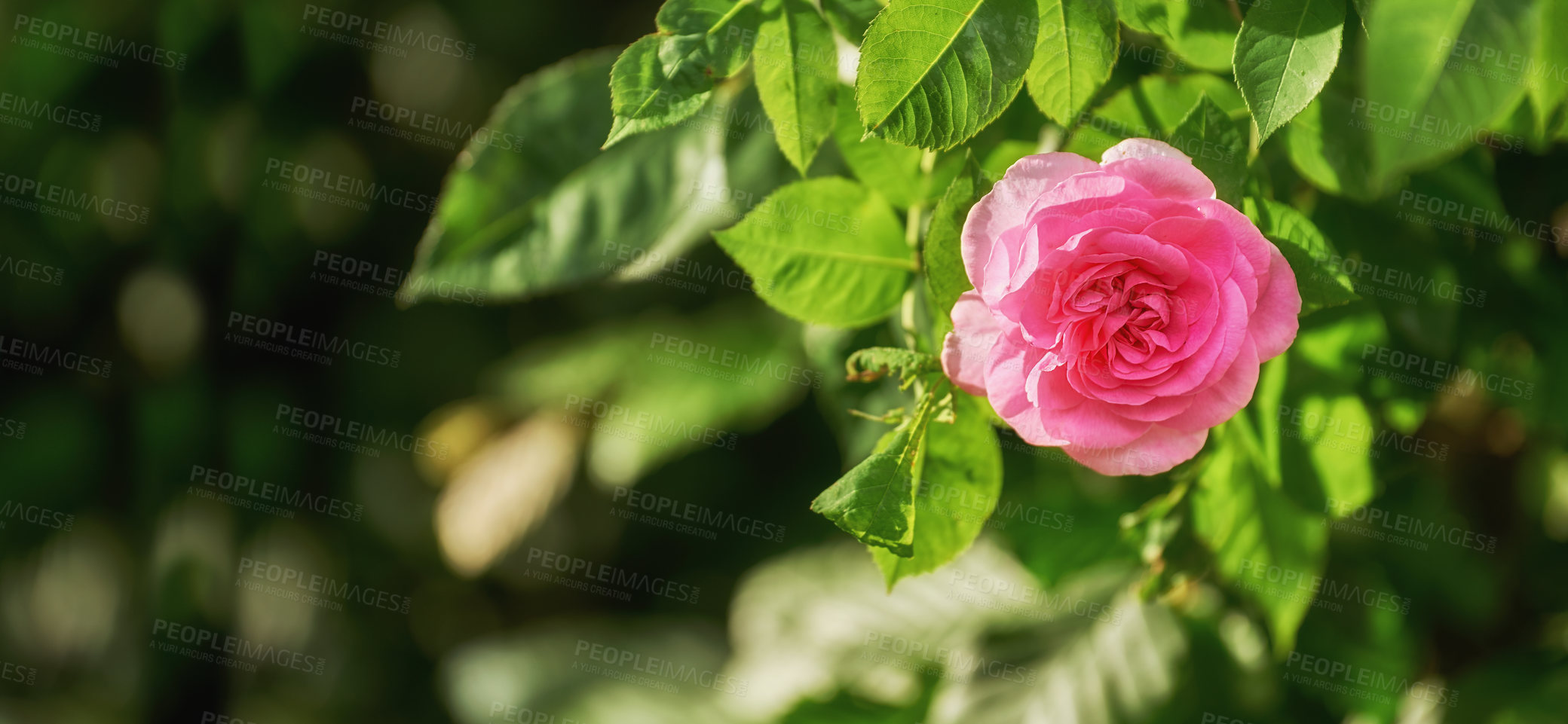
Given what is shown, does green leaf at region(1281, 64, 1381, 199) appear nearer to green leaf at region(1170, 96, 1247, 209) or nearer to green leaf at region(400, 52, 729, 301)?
green leaf at region(1170, 96, 1247, 209)

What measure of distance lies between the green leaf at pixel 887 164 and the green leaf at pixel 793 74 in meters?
0.04

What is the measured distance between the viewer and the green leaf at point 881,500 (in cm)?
46

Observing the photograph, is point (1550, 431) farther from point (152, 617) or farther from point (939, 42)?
point (152, 617)

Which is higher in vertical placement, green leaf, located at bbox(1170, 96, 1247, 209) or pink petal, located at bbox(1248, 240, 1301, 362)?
green leaf, located at bbox(1170, 96, 1247, 209)

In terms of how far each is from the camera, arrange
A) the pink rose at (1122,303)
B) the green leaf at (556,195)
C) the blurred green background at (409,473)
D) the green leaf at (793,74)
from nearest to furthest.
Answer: the pink rose at (1122,303), the green leaf at (793,74), the green leaf at (556,195), the blurred green background at (409,473)

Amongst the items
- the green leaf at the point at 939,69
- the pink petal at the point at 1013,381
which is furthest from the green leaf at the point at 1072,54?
the pink petal at the point at 1013,381

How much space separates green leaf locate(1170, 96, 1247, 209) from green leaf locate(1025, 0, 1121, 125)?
47 mm

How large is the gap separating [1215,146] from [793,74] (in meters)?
0.22

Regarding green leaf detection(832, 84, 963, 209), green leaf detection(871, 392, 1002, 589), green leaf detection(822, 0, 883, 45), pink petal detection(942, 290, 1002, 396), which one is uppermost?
green leaf detection(822, 0, 883, 45)

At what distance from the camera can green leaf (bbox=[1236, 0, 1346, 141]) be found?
0.45 m

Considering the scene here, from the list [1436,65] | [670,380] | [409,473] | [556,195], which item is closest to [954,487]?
[1436,65]

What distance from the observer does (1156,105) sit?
0.56 m

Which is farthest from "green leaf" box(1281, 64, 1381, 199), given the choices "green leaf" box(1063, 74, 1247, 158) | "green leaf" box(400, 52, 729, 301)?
A: "green leaf" box(400, 52, 729, 301)

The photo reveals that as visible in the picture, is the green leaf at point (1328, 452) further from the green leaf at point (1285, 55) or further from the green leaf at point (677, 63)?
the green leaf at point (677, 63)
